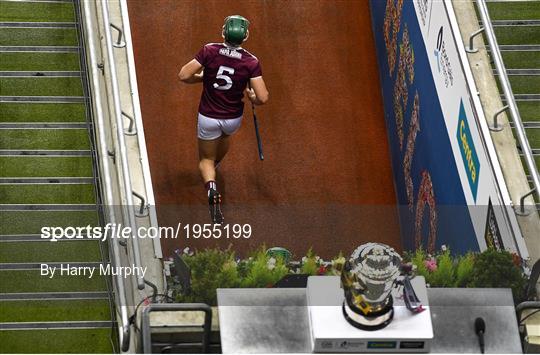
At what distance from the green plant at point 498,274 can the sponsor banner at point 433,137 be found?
0.74 meters

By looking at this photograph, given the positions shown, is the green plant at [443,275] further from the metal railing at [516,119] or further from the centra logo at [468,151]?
the centra logo at [468,151]

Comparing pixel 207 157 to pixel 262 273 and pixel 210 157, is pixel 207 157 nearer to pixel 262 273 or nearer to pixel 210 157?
pixel 210 157

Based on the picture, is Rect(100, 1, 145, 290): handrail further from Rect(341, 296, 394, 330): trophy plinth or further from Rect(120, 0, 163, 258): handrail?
Rect(341, 296, 394, 330): trophy plinth

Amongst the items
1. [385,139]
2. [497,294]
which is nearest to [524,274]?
[497,294]

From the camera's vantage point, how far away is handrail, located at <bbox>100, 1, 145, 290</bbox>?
8.94m

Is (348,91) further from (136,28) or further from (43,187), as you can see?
(43,187)

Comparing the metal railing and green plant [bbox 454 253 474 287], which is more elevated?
the metal railing

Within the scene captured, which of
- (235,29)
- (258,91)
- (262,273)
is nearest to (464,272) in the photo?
(262,273)

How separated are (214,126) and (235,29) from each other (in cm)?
102

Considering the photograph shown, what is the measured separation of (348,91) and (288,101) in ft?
2.27

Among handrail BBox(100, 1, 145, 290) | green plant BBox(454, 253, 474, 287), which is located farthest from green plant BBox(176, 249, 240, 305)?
green plant BBox(454, 253, 474, 287)

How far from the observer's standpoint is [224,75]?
11.1 m

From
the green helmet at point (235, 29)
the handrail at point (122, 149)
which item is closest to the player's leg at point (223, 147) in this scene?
the green helmet at point (235, 29)

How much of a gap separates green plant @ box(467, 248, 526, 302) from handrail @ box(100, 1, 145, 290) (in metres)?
2.26
